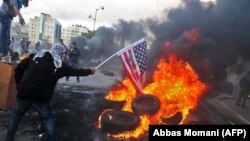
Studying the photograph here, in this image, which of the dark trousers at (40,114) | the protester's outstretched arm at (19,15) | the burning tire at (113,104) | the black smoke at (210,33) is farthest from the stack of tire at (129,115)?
the black smoke at (210,33)

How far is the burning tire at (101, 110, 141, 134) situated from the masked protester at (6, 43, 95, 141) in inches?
117

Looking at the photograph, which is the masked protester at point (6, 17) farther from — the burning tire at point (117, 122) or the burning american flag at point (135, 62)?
the burning tire at point (117, 122)

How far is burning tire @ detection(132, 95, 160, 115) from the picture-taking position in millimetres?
10688

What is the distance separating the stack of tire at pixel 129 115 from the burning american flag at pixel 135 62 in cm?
73

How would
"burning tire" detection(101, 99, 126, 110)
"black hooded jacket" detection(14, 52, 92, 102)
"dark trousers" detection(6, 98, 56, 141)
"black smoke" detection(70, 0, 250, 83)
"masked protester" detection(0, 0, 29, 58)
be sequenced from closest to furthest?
"black hooded jacket" detection(14, 52, 92, 102), "dark trousers" detection(6, 98, 56, 141), "masked protester" detection(0, 0, 29, 58), "burning tire" detection(101, 99, 126, 110), "black smoke" detection(70, 0, 250, 83)

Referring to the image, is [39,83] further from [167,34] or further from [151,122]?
[167,34]

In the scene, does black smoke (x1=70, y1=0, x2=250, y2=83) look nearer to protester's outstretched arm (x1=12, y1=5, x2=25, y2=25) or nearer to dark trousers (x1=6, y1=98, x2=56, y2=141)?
protester's outstretched arm (x1=12, y1=5, x2=25, y2=25)

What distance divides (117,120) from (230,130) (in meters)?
3.66

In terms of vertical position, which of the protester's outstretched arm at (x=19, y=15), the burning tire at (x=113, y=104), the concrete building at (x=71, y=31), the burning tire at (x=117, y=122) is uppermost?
the concrete building at (x=71, y=31)

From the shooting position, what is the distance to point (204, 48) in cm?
1542

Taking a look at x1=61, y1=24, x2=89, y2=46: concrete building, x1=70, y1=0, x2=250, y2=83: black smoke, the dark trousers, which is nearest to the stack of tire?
the dark trousers

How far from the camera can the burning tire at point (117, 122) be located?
927 centimetres

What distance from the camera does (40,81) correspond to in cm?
629

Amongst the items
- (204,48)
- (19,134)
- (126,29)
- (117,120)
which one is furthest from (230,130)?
(126,29)
